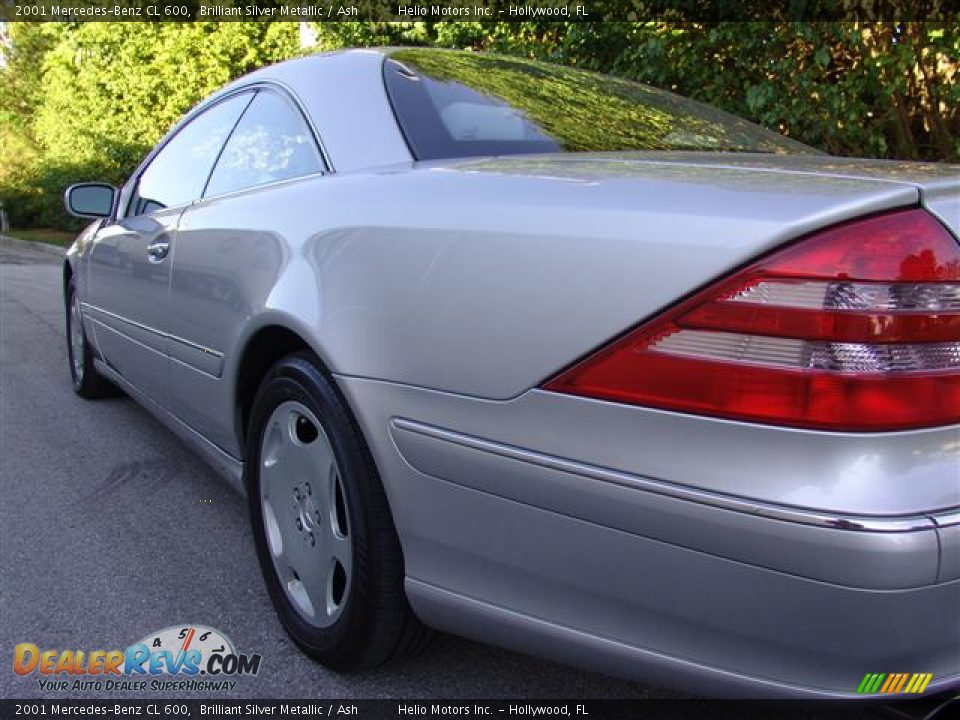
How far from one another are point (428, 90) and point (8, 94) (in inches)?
1431

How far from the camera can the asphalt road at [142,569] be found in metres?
2.06

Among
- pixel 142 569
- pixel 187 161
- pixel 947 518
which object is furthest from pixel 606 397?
pixel 187 161

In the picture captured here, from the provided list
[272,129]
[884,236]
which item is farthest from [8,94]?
[884,236]

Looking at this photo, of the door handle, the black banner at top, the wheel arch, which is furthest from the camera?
the black banner at top

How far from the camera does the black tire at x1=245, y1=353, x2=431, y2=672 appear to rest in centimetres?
180

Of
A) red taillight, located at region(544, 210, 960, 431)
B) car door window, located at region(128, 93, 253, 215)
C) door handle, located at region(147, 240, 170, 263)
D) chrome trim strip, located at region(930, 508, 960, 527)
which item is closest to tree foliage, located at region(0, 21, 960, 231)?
car door window, located at region(128, 93, 253, 215)

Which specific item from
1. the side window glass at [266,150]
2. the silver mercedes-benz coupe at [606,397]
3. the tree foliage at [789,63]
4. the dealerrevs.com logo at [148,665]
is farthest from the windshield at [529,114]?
the tree foliage at [789,63]

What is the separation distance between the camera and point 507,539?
151 centimetres

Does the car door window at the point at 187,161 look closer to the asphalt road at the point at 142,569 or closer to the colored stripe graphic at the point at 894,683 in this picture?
the asphalt road at the point at 142,569

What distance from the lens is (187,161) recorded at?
11.1 ft

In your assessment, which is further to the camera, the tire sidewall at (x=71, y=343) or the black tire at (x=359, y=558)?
the tire sidewall at (x=71, y=343)

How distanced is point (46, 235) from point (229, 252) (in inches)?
897

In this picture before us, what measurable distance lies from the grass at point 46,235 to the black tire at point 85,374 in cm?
1533

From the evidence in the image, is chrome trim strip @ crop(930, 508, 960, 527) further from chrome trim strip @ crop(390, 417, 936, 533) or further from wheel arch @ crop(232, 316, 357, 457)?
wheel arch @ crop(232, 316, 357, 457)
